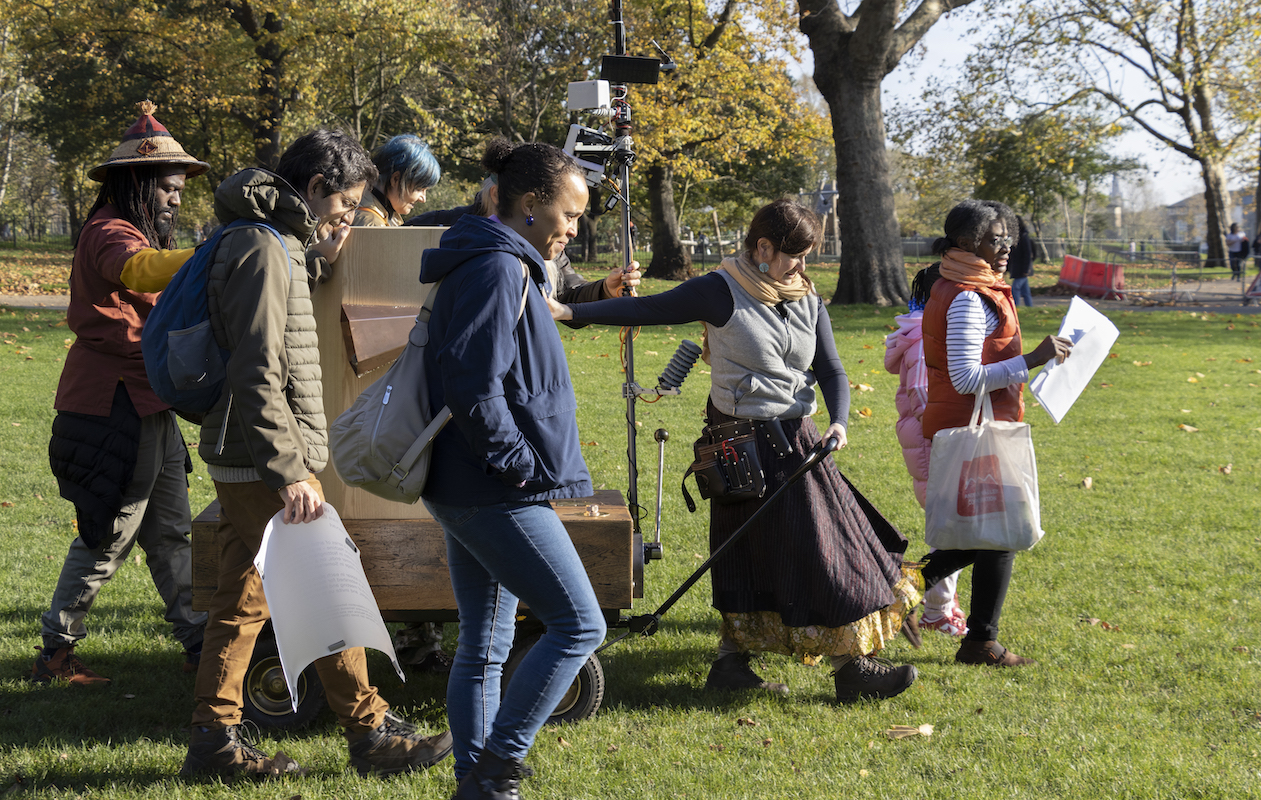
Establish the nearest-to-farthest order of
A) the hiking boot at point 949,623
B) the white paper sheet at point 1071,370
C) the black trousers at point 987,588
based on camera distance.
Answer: the white paper sheet at point 1071,370 → the black trousers at point 987,588 → the hiking boot at point 949,623

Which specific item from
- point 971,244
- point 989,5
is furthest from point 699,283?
point 989,5

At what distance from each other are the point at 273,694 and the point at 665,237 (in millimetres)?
24690

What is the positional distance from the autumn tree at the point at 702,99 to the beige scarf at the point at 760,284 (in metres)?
20.1

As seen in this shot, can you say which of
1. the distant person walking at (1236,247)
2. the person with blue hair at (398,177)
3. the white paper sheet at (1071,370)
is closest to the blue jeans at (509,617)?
the person with blue hair at (398,177)

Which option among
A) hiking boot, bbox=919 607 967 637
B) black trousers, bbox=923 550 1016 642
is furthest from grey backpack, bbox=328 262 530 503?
hiking boot, bbox=919 607 967 637

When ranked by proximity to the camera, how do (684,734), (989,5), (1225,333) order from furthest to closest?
(989,5) → (1225,333) → (684,734)

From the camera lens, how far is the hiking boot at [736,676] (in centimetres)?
404

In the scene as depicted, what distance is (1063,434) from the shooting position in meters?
9.05

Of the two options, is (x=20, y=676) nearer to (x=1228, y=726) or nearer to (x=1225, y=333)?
(x=1228, y=726)

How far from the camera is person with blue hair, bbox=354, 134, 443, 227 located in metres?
4.01

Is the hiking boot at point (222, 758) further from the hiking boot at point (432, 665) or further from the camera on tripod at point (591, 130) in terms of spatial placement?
the camera on tripod at point (591, 130)

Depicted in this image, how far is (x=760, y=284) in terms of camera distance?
3764mm

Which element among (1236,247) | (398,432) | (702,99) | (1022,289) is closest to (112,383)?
(398,432)

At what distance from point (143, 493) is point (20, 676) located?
91 centimetres
